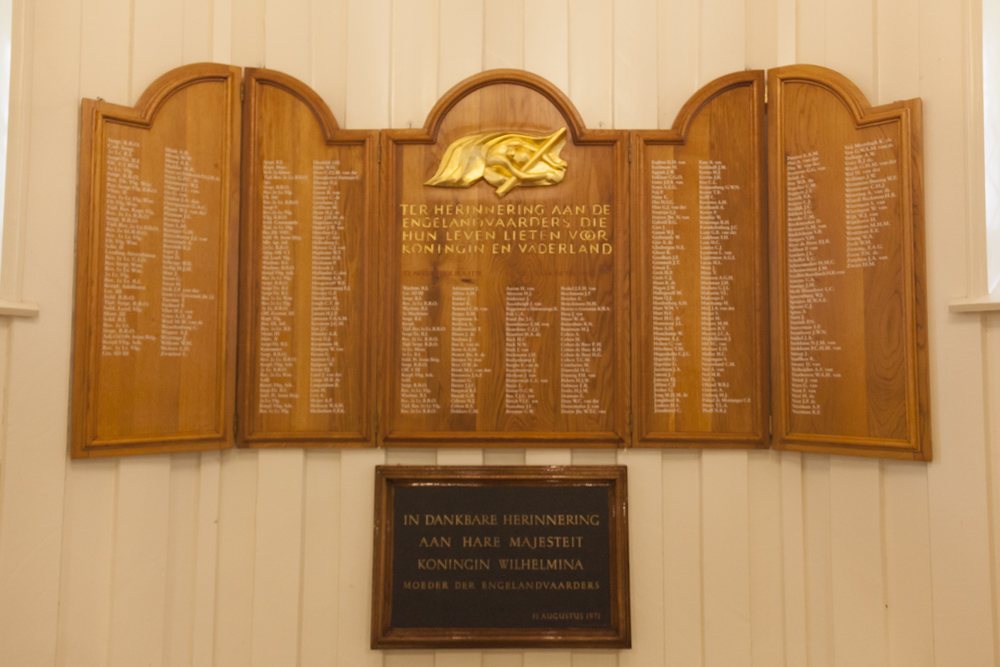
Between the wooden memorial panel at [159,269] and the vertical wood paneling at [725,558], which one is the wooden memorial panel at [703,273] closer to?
the vertical wood paneling at [725,558]

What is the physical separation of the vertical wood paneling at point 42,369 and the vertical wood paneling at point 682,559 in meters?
2.50

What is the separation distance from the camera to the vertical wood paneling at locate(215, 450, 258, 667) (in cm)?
271

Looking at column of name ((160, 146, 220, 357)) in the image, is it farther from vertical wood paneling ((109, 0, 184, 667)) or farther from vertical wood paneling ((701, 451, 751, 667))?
vertical wood paneling ((701, 451, 751, 667))

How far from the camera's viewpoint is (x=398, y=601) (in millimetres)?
2727

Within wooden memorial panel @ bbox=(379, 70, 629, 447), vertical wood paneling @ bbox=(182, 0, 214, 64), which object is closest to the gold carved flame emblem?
wooden memorial panel @ bbox=(379, 70, 629, 447)

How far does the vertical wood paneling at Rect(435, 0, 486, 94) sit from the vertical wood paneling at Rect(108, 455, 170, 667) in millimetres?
2126

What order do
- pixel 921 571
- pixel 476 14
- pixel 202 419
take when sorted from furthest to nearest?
pixel 476 14 → pixel 202 419 → pixel 921 571

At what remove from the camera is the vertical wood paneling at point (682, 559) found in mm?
2725

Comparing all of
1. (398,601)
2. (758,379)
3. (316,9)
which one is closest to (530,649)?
(398,601)

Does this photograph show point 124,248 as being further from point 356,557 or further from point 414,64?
point 356,557

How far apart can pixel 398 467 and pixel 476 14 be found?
2.09m

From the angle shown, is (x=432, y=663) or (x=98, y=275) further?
(x=432, y=663)

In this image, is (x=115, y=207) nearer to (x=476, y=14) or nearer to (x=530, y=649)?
(x=476, y=14)

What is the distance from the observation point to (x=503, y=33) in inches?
114
